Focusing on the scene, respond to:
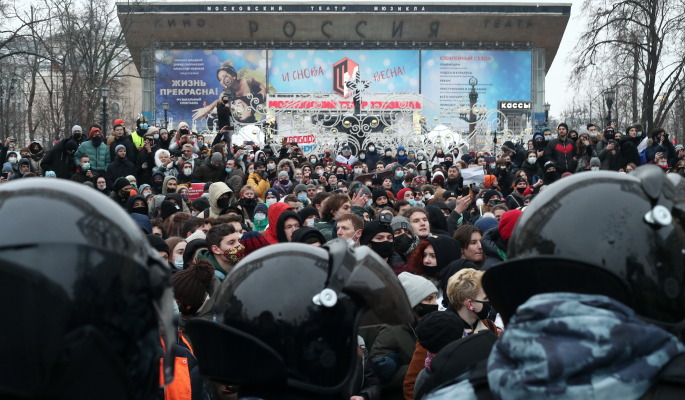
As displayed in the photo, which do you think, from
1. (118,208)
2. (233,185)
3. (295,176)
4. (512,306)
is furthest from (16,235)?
(295,176)

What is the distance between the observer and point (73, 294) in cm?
125

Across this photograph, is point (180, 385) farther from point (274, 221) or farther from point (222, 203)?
point (222, 203)

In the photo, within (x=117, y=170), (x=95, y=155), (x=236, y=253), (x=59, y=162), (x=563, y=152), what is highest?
(x=563, y=152)

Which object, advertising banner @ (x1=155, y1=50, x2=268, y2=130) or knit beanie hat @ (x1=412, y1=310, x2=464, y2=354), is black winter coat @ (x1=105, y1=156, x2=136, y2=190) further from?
advertising banner @ (x1=155, y1=50, x2=268, y2=130)

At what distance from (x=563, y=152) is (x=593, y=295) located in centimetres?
1303

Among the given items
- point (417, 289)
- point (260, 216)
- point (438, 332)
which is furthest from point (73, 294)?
point (260, 216)

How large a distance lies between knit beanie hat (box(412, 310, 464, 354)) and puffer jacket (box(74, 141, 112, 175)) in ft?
Answer: 35.5

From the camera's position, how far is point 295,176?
13641 millimetres

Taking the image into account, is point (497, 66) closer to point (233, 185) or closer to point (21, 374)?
point (233, 185)

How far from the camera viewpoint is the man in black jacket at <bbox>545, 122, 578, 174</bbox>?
13.6 metres

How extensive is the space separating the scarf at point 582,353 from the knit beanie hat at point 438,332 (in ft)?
6.26

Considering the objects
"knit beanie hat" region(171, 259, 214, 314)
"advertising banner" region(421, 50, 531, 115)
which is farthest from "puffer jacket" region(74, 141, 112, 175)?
"advertising banner" region(421, 50, 531, 115)

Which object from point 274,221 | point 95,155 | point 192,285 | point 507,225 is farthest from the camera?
point 95,155

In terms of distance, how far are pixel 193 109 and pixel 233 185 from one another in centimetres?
3860
